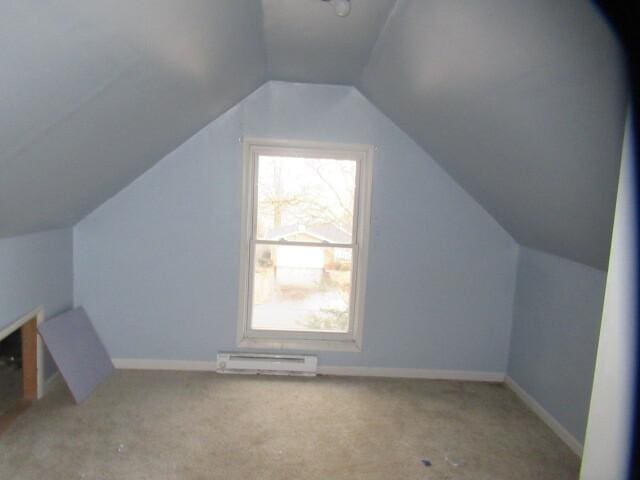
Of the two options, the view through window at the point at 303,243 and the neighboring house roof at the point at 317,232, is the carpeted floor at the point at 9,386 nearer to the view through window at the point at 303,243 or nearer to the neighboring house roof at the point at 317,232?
the view through window at the point at 303,243

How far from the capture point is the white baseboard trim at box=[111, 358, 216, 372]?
3240 mm

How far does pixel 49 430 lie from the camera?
2379 millimetres

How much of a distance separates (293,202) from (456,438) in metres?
2.12

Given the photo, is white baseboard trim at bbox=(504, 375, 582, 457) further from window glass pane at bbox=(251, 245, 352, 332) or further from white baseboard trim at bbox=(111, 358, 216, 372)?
white baseboard trim at bbox=(111, 358, 216, 372)

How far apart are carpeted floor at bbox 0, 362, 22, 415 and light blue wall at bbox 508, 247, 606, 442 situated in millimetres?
3692

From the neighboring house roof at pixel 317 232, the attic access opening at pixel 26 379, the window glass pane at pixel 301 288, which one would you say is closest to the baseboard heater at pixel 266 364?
the window glass pane at pixel 301 288

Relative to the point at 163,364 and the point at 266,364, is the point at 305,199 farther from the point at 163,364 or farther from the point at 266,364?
the point at 163,364

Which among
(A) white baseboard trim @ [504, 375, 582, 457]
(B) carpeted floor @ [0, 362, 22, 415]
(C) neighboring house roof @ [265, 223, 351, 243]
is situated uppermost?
(C) neighboring house roof @ [265, 223, 351, 243]

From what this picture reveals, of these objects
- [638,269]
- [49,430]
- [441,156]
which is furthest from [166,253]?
[638,269]

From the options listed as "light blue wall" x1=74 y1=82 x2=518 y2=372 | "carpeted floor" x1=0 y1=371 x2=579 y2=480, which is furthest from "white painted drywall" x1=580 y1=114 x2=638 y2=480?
"light blue wall" x1=74 y1=82 x2=518 y2=372

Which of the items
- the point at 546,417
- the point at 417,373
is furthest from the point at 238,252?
the point at 546,417

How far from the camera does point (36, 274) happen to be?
2.64 metres

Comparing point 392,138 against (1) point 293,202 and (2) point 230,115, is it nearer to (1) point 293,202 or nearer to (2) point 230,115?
(1) point 293,202

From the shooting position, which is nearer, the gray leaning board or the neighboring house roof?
the gray leaning board
